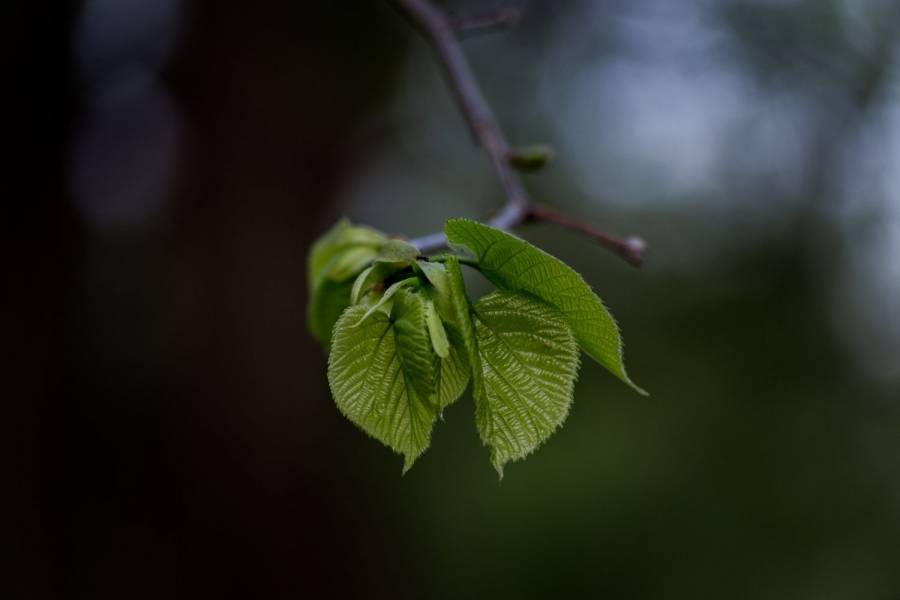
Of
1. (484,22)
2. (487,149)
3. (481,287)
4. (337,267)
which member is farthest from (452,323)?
(481,287)

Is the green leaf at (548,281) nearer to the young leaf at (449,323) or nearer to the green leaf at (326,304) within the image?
the young leaf at (449,323)

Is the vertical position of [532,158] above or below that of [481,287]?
above

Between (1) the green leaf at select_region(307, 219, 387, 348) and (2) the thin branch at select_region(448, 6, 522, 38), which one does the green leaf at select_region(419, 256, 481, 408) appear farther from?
(2) the thin branch at select_region(448, 6, 522, 38)

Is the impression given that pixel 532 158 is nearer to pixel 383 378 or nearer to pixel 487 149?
pixel 487 149

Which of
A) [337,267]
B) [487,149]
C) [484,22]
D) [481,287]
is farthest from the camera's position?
[481,287]

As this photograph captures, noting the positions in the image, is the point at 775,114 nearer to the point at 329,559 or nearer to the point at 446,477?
the point at 446,477

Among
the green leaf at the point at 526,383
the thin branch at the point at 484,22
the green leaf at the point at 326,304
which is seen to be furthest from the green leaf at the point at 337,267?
the thin branch at the point at 484,22

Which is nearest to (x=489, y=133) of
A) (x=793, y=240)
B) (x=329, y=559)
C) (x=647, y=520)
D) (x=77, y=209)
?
(x=77, y=209)

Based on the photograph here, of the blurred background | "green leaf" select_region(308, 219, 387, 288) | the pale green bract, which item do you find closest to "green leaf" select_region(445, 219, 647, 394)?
the pale green bract
